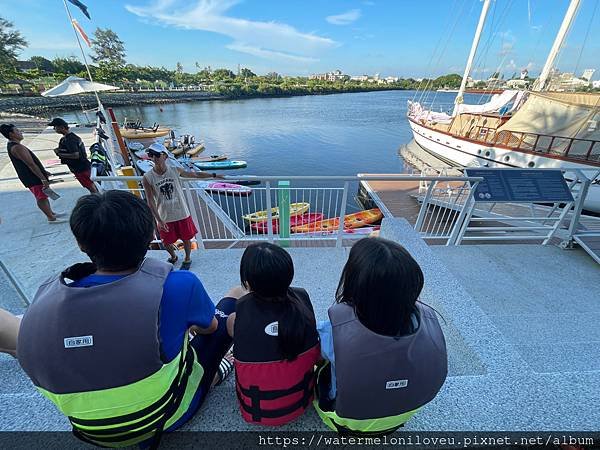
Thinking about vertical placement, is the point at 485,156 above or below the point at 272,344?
below

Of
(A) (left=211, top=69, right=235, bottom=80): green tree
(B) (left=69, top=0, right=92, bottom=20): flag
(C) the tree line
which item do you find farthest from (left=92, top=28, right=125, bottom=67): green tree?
(B) (left=69, top=0, right=92, bottom=20): flag

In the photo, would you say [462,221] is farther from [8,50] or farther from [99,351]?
[8,50]

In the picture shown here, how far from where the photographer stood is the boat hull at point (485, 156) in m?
9.69

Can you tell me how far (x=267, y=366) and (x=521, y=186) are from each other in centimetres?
388

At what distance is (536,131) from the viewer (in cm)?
1125

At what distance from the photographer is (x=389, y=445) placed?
1179 mm

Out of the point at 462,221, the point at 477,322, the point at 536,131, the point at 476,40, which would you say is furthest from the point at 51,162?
the point at 476,40

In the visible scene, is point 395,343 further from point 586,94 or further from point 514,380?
point 586,94

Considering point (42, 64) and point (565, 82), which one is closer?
point (565, 82)

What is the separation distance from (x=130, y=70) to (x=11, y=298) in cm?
7997

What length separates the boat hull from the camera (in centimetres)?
969

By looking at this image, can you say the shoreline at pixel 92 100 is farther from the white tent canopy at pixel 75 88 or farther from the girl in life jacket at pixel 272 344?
the girl in life jacket at pixel 272 344

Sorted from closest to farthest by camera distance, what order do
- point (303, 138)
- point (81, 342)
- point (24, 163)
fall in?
1. point (81, 342)
2. point (24, 163)
3. point (303, 138)

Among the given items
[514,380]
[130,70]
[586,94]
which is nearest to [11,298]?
[514,380]
